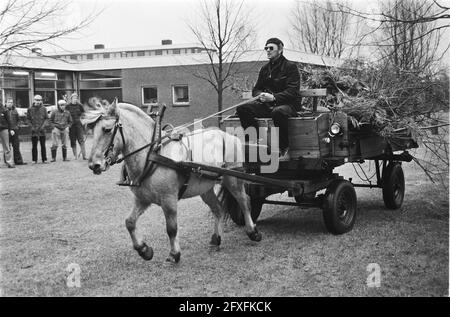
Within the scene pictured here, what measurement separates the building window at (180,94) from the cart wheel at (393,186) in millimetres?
24150

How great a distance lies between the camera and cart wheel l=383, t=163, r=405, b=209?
29.1 ft

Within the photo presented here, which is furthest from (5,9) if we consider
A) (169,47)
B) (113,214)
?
(169,47)

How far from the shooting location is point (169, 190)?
5.81 metres

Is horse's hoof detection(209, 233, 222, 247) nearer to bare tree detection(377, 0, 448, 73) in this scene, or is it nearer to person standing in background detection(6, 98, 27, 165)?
bare tree detection(377, 0, 448, 73)

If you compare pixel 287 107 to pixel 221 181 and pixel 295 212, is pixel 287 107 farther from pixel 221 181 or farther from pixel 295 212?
pixel 295 212

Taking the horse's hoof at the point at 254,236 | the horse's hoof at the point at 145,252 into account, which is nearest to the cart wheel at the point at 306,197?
the horse's hoof at the point at 254,236

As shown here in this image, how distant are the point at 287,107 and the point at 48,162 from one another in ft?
40.1

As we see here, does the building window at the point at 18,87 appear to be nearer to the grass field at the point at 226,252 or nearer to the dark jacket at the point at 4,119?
the dark jacket at the point at 4,119

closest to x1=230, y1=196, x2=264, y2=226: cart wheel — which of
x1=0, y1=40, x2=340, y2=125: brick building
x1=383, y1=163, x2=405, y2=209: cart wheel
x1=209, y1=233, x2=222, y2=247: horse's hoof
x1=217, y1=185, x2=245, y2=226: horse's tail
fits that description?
x1=217, y1=185, x2=245, y2=226: horse's tail

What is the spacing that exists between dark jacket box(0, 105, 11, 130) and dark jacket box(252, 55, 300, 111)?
10.7 metres

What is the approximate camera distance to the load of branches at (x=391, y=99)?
739 cm

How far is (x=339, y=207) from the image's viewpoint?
294 inches

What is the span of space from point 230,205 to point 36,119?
1099 cm

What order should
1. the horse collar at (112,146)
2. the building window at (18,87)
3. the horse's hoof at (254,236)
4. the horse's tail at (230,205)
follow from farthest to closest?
the building window at (18,87)
the horse's tail at (230,205)
the horse's hoof at (254,236)
the horse collar at (112,146)
